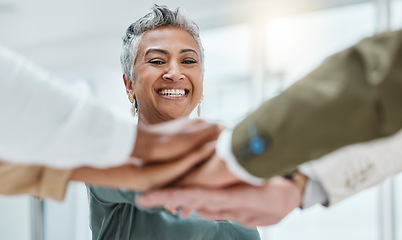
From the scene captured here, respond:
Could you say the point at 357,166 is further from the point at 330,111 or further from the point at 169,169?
the point at 169,169

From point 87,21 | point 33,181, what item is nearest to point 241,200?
point 33,181

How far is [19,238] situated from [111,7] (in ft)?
7.41

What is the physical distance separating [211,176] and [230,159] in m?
0.08

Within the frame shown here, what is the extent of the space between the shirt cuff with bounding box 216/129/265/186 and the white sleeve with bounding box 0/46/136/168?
18 centimetres

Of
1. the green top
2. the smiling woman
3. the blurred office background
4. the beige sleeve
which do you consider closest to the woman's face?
the smiling woman

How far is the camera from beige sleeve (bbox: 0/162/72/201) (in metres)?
0.88

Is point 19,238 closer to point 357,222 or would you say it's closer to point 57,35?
point 57,35

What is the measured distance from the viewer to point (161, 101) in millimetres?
1610

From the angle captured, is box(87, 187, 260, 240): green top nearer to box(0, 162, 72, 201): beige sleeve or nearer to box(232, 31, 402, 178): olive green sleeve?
box(0, 162, 72, 201): beige sleeve

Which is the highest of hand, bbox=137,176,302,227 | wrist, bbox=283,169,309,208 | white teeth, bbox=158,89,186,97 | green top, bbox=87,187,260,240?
white teeth, bbox=158,89,186,97

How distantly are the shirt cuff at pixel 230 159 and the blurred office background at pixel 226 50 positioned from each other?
2.68 metres

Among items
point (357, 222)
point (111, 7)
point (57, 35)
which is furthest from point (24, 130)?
point (357, 222)

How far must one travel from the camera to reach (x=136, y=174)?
0.92m

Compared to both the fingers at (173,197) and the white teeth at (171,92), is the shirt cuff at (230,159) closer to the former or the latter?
the fingers at (173,197)
